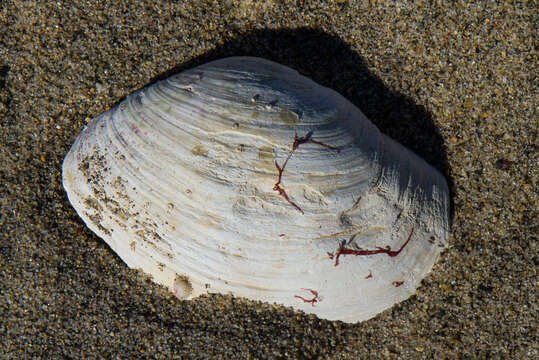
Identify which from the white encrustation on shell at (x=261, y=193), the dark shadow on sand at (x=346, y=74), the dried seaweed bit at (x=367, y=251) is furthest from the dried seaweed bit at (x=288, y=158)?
the dark shadow on sand at (x=346, y=74)

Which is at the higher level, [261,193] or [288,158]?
[288,158]

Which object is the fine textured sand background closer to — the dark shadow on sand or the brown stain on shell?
the dark shadow on sand

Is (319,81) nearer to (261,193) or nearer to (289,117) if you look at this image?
(289,117)

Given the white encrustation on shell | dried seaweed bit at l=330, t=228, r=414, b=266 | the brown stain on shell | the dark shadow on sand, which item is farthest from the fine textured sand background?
the brown stain on shell

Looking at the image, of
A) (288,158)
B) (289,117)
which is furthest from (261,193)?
(289,117)

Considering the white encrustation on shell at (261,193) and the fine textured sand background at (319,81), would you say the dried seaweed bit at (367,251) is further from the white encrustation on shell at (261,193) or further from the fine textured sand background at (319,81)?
the fine textured sand background at (319,81)

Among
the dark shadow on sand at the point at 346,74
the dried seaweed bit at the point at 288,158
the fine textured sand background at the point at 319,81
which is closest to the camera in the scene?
the dried seaweed bit at the point at 288,158
